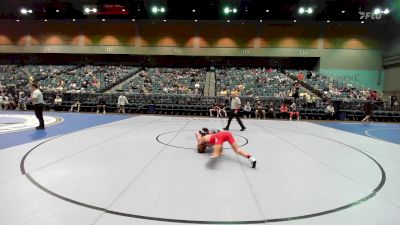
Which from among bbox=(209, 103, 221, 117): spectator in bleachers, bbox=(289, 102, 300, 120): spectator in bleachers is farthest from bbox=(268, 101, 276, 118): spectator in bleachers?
bbox=(209, 103, 221, 117): spectator in bleachers

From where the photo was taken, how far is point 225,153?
6.88 m

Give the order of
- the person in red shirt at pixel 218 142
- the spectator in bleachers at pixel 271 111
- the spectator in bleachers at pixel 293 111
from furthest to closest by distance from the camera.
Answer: the spectator in bleachers at pixel 271 111
the spectator in bleachers at pixel 293 111
the person in red shirt at pixel 218 142

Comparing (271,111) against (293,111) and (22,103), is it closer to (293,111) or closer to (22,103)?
(293,111)

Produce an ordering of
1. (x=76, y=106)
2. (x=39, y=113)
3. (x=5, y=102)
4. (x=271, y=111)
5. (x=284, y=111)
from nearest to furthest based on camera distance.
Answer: (x=39, y=113) → (x=284, y=111) → (x=271, y=111) → (x=5, y=102) → (x=76, y=106)

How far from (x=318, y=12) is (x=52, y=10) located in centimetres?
2486

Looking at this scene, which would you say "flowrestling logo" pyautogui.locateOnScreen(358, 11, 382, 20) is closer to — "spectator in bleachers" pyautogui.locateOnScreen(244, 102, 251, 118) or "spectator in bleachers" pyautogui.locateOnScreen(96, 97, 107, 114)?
"spectator in bleachers" pyautogui.locateOnScreen(244, 102, 251, 118)

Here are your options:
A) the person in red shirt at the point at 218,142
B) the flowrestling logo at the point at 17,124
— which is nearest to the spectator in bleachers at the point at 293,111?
the person in red shirt at the point at 218,142

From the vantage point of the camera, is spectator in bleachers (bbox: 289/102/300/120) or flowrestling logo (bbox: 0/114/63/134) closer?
flowrestling logo (bbox: 0/114/63/134)

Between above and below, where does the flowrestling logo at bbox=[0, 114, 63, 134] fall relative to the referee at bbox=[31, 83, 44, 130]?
below

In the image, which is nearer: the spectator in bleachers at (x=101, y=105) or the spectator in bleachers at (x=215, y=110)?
the spectator in bleachers at (x=215, y=110)

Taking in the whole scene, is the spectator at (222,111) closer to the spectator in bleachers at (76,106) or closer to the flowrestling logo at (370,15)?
the spectator in bleachers at (76,106)

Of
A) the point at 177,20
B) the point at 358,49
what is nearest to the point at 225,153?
the point at 177,20

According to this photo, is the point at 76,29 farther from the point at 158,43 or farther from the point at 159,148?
the point at 159,148

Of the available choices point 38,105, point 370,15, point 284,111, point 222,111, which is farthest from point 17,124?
point 370,15
